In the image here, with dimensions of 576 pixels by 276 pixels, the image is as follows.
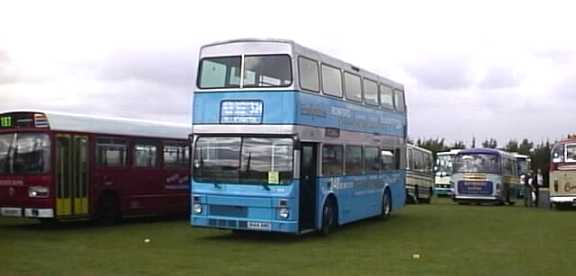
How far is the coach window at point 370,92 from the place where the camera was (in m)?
23.6

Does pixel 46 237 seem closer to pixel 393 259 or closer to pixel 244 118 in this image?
pixel 244 118

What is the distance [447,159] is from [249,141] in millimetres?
40763

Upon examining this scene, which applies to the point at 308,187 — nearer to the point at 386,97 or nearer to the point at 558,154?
the point at 386,97

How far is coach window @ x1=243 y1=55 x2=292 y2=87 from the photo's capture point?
18.4 meters

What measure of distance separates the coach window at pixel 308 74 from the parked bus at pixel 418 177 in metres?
22.3

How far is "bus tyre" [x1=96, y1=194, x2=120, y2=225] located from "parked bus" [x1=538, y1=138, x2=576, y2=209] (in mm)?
18173

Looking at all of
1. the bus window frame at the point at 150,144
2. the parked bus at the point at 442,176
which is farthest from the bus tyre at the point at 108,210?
the parked bus at the point at 442,176

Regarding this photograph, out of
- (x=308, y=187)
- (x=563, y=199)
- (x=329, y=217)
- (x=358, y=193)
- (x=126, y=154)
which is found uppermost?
(x=126, y=154)

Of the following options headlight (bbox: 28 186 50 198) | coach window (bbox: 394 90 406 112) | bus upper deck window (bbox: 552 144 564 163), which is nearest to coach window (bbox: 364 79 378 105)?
coach window (bbox: 394 90 406 112)

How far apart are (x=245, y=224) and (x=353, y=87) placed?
18.2 feet

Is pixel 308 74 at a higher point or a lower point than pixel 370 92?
lower

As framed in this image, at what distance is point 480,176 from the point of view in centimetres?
4047

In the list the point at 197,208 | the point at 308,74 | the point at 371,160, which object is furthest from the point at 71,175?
the point at 371,160

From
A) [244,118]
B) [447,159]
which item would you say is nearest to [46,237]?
[244,118]
